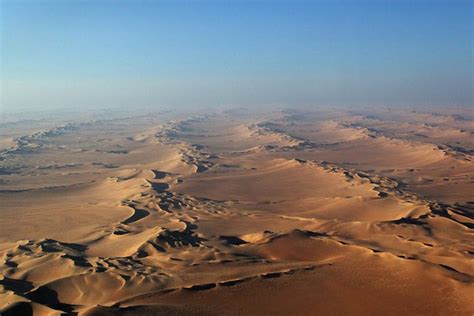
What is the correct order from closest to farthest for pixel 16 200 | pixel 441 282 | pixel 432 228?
pixel 441 282, pixel 432 228, pixel 16 200

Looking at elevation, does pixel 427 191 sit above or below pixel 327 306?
below

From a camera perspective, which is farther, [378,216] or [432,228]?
[378,216]

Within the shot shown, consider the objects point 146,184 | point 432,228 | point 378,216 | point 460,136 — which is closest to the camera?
point 432,228

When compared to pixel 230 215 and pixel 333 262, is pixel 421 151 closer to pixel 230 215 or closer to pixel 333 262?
pixel 230 215

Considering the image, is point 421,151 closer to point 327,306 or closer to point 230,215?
point 230,215

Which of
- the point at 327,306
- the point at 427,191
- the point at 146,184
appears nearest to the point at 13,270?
the point at 327,306

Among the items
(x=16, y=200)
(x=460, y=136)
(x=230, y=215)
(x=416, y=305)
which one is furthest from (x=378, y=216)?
(x=460, y=136)
